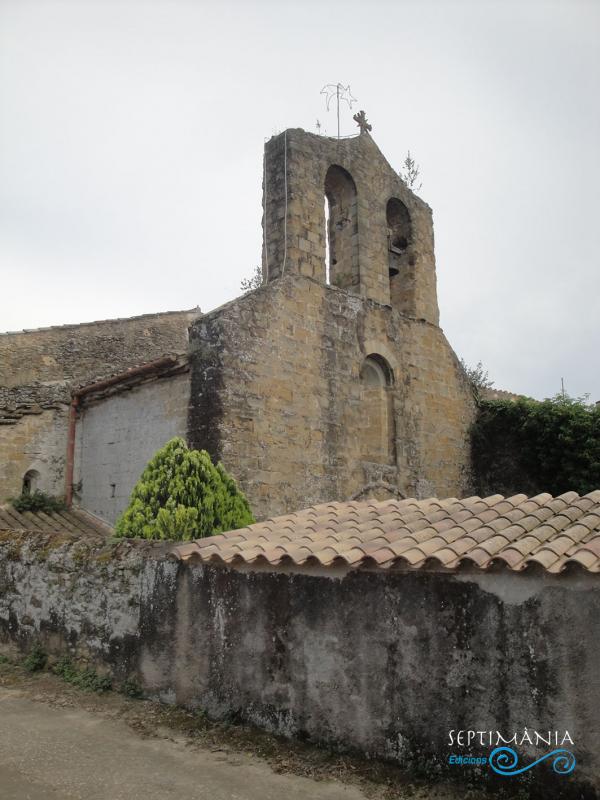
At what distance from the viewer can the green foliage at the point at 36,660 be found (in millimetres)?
7196

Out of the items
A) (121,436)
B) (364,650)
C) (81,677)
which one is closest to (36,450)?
(121,436)

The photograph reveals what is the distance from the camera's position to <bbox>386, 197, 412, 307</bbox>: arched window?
45.3 ft

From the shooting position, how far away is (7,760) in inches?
198

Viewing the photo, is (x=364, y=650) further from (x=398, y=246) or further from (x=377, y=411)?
(x=398, y=246)

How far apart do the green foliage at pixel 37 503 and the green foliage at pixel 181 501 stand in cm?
486

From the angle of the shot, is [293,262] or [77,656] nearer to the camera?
[77,656]

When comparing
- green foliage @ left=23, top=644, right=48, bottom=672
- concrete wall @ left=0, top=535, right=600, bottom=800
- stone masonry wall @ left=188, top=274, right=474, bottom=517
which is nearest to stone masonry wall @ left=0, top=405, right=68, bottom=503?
stone masonry wall @ left=188, top=274, right=474, bottom=517

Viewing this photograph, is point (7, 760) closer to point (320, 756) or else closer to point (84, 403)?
point (320, 756)

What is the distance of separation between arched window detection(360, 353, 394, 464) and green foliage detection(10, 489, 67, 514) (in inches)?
208

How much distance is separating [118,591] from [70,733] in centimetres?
139

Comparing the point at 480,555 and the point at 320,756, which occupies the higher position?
the point at 480,555

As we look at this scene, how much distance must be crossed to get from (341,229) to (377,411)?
11.2 ft

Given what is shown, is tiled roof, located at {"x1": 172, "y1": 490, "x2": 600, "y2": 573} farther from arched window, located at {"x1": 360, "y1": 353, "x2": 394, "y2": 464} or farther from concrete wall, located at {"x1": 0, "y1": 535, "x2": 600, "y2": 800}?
→ arched window, located at {"x1": 360, "y1": 353, "x2": 394, "y2": 464}

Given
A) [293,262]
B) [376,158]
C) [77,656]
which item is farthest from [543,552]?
[376,158]
